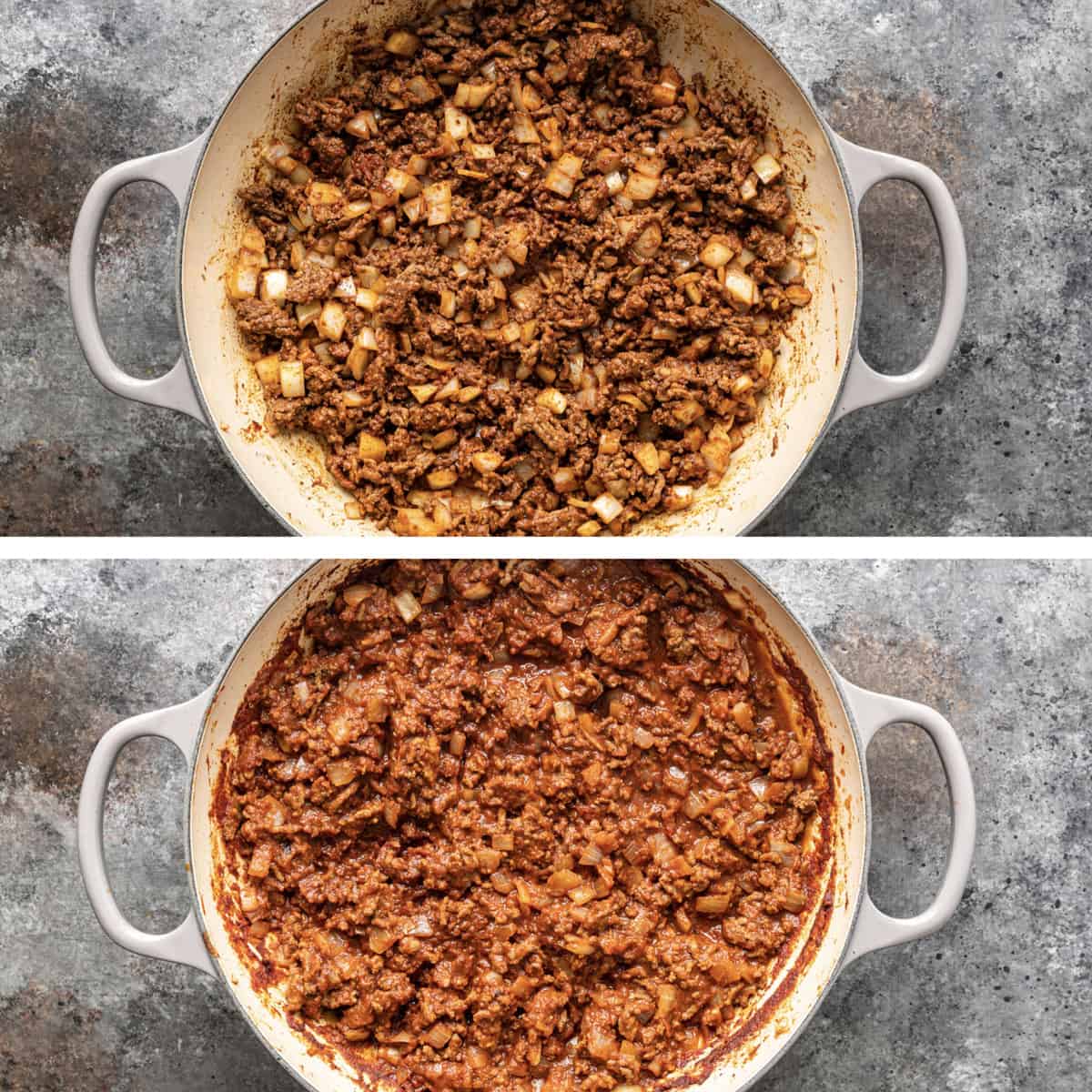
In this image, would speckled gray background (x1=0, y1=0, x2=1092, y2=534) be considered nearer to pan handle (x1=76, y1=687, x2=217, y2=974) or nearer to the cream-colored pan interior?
the cream-colored pan interior

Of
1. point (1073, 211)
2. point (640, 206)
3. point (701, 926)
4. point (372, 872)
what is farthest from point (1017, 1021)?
point (640, 206)

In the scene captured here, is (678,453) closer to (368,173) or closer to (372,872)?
(368,173)

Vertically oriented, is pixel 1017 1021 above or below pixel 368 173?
below

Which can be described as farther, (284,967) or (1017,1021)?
(1017,1021)

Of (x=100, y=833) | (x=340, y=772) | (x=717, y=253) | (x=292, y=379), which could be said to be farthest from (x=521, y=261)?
(x=100, y=833)

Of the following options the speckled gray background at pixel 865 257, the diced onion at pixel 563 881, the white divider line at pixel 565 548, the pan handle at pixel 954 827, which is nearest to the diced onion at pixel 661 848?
the diced onion at pixel 563 881

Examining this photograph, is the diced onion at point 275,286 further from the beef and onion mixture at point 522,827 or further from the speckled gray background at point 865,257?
the beef and onion mixture at point 522,827

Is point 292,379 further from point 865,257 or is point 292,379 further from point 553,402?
point 865,257
